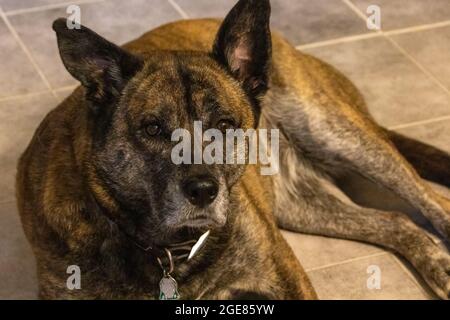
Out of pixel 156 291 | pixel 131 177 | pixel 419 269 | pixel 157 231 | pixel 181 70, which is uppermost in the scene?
pixel 181 70

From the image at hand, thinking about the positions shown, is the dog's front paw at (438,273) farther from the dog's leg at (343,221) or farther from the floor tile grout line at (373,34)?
the floor tile grout line at (373,34)

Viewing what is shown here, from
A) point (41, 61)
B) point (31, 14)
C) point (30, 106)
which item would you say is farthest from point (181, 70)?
Result: point (31, 14)

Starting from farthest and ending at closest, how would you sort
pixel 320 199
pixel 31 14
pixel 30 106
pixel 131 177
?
1. pixel 31 14
2. pixel 30 106
3. pixel 320 199
4. pixel 131 177

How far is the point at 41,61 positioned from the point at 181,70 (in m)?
2.02

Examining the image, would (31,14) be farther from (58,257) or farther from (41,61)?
(58,257)

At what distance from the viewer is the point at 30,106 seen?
4.64 metres

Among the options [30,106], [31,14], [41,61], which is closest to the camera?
[30,106]

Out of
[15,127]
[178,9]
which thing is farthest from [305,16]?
[15,127]

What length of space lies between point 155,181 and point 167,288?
1.33ft

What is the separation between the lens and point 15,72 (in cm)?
488

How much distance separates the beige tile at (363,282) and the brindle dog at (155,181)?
2.8 inches

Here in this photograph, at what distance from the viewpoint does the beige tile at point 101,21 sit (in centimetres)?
505

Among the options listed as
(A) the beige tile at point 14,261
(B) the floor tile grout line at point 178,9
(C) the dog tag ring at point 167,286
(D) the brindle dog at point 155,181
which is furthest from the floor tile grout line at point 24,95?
(C) the dog tag ring at point 167,286

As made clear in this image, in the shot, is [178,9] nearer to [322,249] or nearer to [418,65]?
[418,65]
